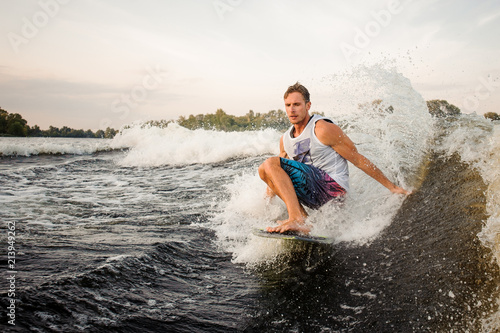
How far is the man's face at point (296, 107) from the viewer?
408 cm

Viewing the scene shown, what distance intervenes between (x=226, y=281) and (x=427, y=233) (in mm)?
2093

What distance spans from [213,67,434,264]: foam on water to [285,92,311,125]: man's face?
1.24 m

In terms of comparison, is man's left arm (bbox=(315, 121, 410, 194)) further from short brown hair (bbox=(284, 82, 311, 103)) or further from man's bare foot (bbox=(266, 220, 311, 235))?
man's bare foot (bbox=(266, 220, 311, 235))

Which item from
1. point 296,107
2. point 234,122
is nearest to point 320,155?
point 296,107

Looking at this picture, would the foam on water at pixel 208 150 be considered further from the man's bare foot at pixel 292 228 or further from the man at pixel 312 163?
the man's bare foot at pixel 292 228

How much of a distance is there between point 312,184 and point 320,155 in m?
0.44

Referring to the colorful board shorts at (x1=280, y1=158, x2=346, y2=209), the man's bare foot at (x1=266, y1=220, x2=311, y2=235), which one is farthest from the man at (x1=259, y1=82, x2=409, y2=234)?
the man's bare foot at (x1=266, y1=220, x2=311, y2=235)

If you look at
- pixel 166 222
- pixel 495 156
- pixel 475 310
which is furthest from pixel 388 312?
pixel 166 222

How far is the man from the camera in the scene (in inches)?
152

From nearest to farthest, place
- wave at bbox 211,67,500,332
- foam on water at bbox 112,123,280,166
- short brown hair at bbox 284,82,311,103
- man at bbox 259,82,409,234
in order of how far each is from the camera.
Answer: wave at bbox 211,67,500,332, man at bbox 259,82,409,234, short brown hair at bbox 284,82,311,103, foam on water at bbox 112,123,280,166

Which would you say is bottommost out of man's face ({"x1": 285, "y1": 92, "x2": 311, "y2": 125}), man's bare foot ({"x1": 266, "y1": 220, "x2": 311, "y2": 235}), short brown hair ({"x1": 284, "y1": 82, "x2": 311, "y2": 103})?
man's bare foot ({"x1": 266, "y1": 220, "x2": 311, "y2": 235})

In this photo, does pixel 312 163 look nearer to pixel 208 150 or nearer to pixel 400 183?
pixel 400 183

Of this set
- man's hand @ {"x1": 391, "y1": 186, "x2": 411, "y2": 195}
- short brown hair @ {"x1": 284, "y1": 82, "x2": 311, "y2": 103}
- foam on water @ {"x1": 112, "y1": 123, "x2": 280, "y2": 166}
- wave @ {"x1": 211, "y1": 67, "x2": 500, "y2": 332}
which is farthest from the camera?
foam on water @ {"x1": 112, "y1": 123, "x2": 280, "y2": 166}

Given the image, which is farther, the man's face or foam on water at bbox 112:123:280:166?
foam on water at bbox 112:123:280:166
